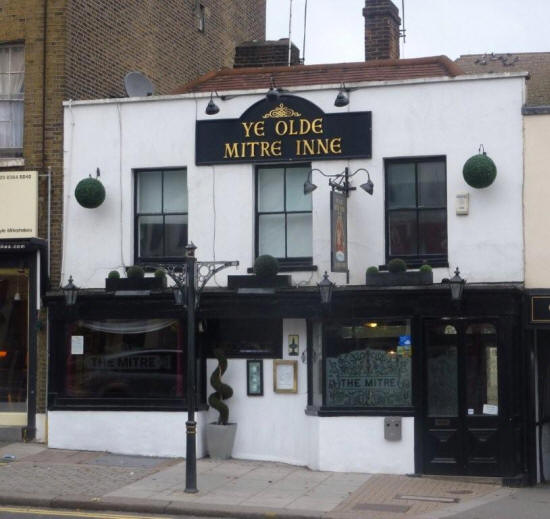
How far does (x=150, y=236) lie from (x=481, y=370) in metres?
6.14

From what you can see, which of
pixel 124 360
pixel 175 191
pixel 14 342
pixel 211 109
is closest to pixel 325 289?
pixel 175 191

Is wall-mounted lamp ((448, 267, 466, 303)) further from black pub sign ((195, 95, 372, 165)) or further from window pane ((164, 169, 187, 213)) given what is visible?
window pane ((164, 169, 187, 213))

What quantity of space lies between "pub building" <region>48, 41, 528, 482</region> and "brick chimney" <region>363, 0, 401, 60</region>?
15.1ft

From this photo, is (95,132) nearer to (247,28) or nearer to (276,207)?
(276,207)

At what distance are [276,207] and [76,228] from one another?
356 centimetres

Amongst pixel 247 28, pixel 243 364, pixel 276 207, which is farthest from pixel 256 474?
pixel 247 28

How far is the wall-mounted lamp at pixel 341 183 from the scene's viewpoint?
16.8m

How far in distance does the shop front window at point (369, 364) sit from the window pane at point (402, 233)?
123cm

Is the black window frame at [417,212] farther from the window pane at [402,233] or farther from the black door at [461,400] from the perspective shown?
the black door at [461,400]

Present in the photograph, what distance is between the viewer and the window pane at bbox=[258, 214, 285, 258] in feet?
58.9

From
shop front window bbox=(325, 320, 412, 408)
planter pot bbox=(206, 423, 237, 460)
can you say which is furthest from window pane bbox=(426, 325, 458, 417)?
planter pot bbox=(206, 423, 237, 460)

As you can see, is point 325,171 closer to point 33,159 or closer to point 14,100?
point 33,159

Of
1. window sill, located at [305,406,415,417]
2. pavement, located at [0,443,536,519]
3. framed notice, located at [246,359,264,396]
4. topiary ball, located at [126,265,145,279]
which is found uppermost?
topiary ball, located at [126,265,145,279]

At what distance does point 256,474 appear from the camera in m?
16.4
